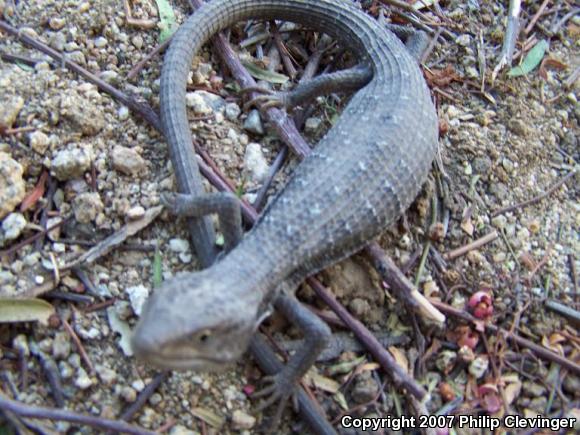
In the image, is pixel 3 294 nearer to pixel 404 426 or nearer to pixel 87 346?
pixel 87 346

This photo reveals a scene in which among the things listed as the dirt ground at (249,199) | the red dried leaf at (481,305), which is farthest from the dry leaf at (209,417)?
the red dried leaf at (481,305)

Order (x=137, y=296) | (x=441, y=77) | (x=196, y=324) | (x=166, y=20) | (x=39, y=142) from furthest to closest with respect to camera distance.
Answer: (x=441, y=77), (x=166, y=20), (x=39, y=142), (x=137, y=296), (x=196, y=324)

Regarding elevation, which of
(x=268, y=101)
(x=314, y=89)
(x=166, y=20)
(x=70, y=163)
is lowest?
(x=70, y=163)

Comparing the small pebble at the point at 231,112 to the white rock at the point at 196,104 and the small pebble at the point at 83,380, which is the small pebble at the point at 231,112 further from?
the small pebble at the point at 83,380

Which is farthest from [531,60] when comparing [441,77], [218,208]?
[218,208]

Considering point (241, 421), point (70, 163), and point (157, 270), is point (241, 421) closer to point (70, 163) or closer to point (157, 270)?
point (157, 270)

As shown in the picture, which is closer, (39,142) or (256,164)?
(39,142)
